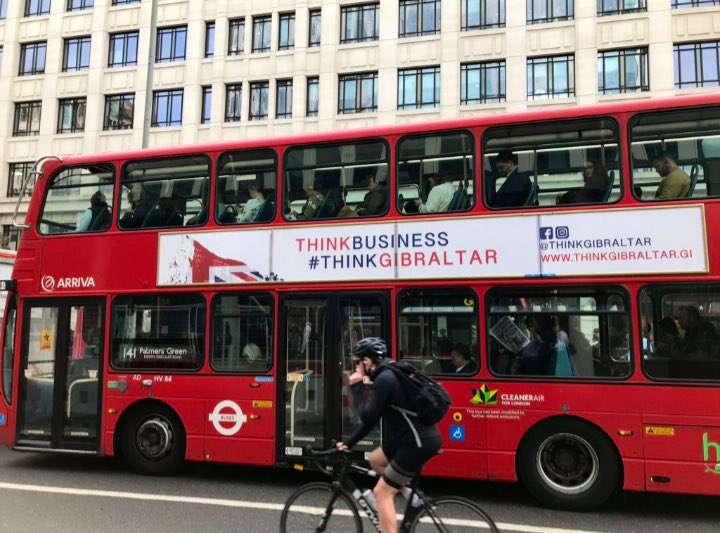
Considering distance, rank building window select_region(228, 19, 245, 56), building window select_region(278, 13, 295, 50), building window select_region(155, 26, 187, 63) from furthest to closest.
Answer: building window select_region(155, 26, 187, 63) < building window select_region(228, 19, 245, 56) < building window select_region(278, 13, 295, 50)

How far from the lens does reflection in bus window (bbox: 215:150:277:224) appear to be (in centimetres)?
741

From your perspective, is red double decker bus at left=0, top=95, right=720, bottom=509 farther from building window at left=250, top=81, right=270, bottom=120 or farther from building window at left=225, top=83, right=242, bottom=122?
building window at left=225, top=83, right=242, bottom=122

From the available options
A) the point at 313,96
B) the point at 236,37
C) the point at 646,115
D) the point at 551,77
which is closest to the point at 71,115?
the point at 236,37

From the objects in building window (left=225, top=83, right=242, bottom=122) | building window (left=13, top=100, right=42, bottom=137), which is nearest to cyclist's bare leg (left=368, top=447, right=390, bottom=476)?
building window (left=225, top=83, right=242, bottom=122)

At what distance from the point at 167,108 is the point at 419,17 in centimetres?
1258

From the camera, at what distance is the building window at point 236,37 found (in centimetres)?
2770

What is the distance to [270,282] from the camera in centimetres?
725

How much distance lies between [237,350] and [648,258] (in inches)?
189

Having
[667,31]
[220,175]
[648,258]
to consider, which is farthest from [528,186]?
[667,31]

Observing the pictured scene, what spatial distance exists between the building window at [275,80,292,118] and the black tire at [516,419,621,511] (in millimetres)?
22720

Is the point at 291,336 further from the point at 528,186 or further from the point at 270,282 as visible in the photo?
the point at 528,186

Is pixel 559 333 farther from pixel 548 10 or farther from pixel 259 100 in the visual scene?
pixel 259 100

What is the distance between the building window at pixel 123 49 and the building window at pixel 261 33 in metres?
6.39

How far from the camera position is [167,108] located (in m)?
28.5
